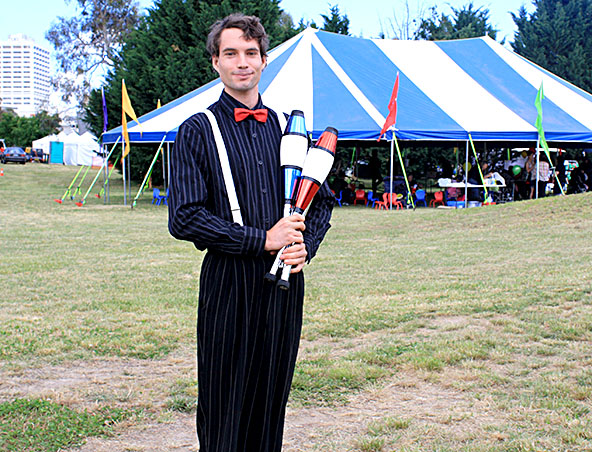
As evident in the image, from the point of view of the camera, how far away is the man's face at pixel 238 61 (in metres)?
2.17

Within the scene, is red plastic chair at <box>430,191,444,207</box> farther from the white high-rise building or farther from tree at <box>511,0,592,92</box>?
the white high-rise building

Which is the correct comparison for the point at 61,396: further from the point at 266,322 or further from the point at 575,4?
the point at 575,4

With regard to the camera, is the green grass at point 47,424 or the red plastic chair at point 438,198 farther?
the red plastic chair at point 438,198

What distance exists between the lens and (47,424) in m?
3.39

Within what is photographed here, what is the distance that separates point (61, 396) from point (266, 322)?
Result: 6.85 feet

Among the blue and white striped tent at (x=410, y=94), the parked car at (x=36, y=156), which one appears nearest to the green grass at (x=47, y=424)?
the blue and white striped tent at (x=410, y=94)

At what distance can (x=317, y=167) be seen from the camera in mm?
2152

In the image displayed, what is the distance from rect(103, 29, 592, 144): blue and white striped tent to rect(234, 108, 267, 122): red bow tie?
12.0 metres

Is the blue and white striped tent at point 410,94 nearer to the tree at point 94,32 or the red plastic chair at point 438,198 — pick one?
the red plastic chair at point 438,198

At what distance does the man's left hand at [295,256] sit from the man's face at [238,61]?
534mm

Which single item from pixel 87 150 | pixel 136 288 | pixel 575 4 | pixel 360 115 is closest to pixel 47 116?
pixel 87 150

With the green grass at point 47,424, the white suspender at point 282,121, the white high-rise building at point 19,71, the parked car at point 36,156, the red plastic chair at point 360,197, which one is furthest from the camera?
the white high-rise building at point 19,71

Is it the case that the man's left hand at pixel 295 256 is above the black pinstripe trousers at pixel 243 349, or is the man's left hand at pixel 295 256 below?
above

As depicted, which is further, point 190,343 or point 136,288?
point 136,288
